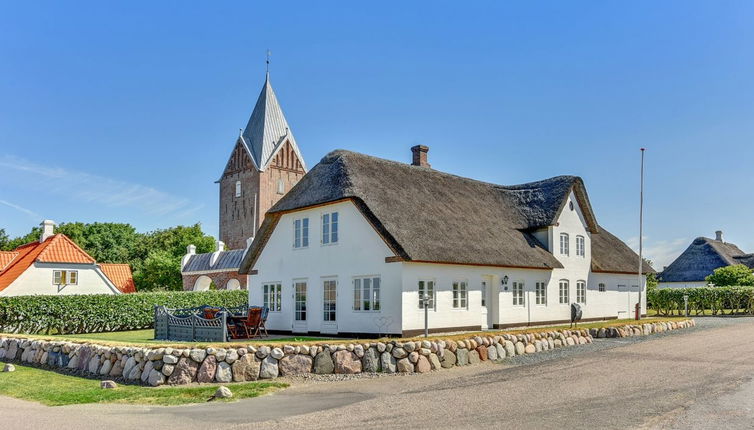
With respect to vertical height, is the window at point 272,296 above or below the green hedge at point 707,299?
above

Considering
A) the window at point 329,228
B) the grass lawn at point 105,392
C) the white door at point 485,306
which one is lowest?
the grass lawn at point 105,392

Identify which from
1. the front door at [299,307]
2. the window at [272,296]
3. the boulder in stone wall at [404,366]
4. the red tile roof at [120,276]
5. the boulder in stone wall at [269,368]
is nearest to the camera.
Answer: the boulder in stone wall at [269,368]

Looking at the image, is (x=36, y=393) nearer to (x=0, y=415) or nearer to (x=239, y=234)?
(x=0, y=415)

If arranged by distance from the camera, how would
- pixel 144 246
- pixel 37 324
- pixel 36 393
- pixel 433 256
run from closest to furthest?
pixel 36 393, pixel 433 256, pixel 37 324, pixel 144 246

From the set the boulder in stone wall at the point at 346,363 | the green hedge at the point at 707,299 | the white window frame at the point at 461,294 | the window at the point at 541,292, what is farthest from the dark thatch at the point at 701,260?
the boulder in stone wall at the point at 346,363

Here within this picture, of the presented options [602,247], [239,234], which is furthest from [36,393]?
[239,234]

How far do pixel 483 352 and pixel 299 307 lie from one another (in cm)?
751

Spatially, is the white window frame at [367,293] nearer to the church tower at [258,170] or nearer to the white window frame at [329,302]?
the white window frame at [329,302]

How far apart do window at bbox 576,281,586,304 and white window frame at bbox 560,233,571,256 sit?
61.9 inches

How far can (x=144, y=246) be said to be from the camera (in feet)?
241

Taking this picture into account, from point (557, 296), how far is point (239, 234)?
53.2 meters

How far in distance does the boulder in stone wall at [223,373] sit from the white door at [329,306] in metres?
6.79

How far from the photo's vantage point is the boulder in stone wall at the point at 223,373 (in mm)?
13742

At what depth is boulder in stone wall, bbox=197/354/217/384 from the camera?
13711 millimetres
